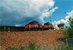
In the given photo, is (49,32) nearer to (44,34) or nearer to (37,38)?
(44,34)

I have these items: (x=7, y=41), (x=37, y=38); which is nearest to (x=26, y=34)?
(x=37, y=38)

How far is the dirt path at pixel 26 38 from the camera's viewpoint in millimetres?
30000

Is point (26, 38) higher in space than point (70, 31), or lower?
lower

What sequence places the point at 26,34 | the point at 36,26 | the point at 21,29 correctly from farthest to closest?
the point at 36,26 → the point at 21,29 → the point at 26,34

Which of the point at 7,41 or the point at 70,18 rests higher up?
the point at 70,18

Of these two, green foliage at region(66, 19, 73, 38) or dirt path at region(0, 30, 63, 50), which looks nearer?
dirt path at region(0, 30, 63, 50)

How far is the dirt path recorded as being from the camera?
98.4 feet

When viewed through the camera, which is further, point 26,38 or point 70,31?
point 70,31

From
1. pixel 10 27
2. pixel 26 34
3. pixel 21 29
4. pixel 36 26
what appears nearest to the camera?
pixel 26 34

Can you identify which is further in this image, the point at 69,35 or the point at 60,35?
the point at 60,35

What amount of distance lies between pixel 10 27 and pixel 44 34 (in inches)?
195

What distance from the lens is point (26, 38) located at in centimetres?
3325

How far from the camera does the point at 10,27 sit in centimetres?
3675

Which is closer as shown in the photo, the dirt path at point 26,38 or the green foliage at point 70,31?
the dirt path at point 26,38
